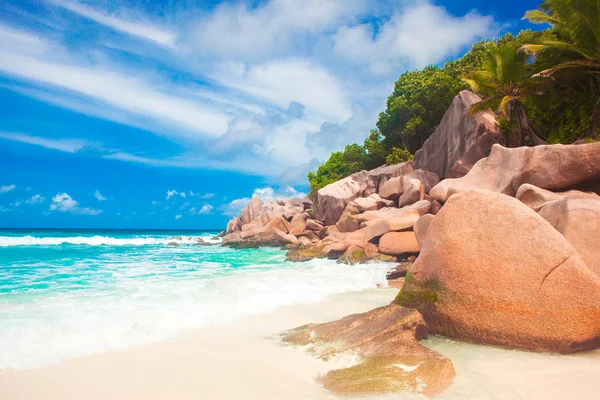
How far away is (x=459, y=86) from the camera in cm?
2838

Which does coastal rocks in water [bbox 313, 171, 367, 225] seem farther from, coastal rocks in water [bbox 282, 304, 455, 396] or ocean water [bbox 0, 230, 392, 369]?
coastal rocks in water [bbox 282, 304, 455, 396]

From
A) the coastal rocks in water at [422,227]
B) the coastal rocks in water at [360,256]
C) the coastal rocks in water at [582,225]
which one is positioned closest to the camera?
the coastal rocks in water at [582,225]

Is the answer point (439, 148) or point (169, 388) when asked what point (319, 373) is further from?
point (439, 148)

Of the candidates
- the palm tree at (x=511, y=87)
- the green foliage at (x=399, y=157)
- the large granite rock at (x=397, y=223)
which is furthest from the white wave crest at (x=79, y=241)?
the palm tree at (x=511, y=87)

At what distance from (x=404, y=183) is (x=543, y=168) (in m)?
11.0

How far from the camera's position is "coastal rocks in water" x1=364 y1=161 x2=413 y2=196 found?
25.6 m

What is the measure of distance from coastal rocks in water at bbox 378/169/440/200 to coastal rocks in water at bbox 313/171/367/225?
3.43 m

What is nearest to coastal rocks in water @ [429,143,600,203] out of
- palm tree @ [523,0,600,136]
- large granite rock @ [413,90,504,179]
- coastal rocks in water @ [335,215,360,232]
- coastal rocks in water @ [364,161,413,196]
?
palm tree @ [523,0,600,136]

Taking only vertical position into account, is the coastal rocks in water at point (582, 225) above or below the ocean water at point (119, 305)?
above

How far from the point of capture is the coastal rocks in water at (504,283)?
14.9 ft

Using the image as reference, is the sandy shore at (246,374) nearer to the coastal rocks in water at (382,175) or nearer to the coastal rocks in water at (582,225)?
the coastal rocks in water at (582,225)

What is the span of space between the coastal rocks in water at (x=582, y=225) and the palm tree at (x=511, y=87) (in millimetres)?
13701

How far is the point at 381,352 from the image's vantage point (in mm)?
4301

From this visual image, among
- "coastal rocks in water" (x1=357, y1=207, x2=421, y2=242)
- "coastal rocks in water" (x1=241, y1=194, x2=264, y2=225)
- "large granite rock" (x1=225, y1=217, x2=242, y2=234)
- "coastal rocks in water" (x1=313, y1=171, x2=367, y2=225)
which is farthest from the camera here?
"large granite rock" (x1=225, y1=217, x2=242, y2=234)
